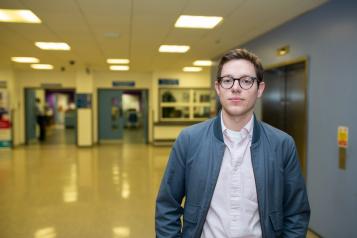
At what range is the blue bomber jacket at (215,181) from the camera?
5.03ft

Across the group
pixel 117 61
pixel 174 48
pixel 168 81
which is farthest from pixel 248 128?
pixel 168 81

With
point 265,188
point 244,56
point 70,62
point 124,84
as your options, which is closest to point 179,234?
point 265,188

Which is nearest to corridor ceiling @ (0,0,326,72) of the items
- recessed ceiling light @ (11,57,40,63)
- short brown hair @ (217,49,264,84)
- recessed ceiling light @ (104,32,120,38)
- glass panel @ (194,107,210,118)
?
recessed ceiling light @ (104,32,120,38)

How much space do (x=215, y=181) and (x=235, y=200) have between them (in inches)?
5.0

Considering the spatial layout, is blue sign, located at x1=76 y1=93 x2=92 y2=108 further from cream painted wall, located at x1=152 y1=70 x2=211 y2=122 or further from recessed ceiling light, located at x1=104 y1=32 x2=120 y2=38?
recessed ceiling light, located at x1=104 y1=32 x2=120 y2=38

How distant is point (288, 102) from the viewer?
5.58 m

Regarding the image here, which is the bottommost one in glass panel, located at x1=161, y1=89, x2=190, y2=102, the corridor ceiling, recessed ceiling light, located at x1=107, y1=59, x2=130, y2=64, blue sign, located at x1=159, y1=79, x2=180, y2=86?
glass panel, located at x1=161, y1=89, x2=190, y2=102

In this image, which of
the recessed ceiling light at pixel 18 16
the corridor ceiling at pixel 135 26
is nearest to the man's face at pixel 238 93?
the corridor ceiling at pixel 135 26

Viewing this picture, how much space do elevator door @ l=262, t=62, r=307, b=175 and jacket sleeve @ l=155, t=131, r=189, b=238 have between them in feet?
11.7

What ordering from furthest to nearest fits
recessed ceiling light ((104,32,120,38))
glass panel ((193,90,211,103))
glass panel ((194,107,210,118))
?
glass panel ((194,107,210,118)), glass panel ((193,90,211,103)), recessed ceiling light ((104,32,120,38))

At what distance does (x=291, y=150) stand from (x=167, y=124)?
11.6 meters

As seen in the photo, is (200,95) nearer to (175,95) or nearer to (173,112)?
(175,95)

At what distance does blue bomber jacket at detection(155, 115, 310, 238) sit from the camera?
1.53 metres

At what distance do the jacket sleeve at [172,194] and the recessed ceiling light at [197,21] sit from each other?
12.8ft
